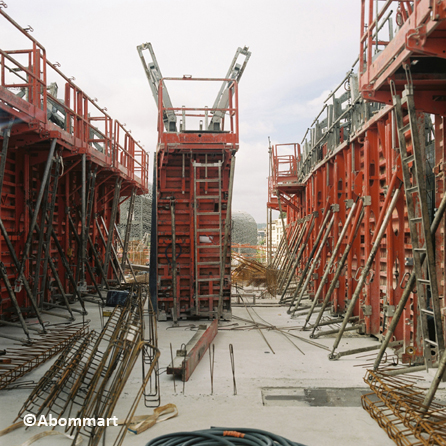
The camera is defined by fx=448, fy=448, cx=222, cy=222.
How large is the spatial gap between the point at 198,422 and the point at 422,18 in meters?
4.88

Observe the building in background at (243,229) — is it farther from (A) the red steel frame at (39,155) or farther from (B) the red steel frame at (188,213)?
(B) the red steel frame at (188,213)

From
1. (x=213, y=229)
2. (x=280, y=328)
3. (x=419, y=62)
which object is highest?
(x=419, y=62)

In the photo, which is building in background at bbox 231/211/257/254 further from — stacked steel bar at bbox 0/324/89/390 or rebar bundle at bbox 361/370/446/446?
rebar bundle at bbox 361/370/446/446

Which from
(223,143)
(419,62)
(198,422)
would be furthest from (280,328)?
(419,62)

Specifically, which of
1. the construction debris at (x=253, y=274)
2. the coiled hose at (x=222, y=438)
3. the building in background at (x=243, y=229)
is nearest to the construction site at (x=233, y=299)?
the coiled hose at (x=222, y=438)

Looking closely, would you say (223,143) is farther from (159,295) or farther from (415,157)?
(415,157)

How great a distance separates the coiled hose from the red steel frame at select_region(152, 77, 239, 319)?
6597 mm

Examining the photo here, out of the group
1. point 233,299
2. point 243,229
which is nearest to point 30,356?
point 233,299

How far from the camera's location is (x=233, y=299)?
16.4 metres

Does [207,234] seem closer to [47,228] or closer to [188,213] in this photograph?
[188,213]

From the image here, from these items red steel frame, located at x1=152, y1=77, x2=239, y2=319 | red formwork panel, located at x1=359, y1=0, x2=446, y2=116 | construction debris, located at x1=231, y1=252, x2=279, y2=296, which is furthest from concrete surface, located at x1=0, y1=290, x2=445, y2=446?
construction debris, located at x1=231, y1=252, x2=279, y2=296

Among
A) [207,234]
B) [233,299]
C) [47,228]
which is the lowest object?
[233,299]

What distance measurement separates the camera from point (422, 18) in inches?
182

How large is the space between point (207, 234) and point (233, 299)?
5553mm
